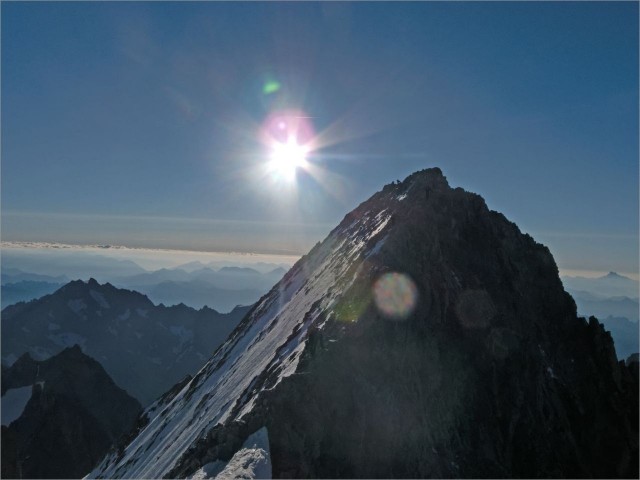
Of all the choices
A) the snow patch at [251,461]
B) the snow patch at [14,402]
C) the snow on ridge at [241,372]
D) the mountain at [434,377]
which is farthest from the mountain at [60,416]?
the snow patch at [251,461]

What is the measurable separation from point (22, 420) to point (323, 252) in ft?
313

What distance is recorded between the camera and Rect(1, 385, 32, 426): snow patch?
379 ft

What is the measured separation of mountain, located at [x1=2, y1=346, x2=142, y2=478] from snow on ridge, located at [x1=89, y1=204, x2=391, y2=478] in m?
51.8

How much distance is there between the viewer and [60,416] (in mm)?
111375

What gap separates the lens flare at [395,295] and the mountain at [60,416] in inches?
3537

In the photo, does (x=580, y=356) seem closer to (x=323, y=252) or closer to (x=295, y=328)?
(x=295, y=328)

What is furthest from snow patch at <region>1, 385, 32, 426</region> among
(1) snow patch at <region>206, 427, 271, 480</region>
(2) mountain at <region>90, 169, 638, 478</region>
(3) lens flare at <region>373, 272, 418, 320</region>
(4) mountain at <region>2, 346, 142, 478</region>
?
(3) lens flare at <region>373, 272, 418, 320</region>

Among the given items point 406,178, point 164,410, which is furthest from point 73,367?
point 406,178

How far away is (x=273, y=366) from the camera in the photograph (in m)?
36.4

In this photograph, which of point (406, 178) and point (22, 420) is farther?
point (22, 420)

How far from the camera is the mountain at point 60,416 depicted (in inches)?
4071

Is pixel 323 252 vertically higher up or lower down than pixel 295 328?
higher up

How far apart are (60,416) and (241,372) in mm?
90634

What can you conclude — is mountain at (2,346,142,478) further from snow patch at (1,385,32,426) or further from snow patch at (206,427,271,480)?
snow patch at (206,427,271,480)
